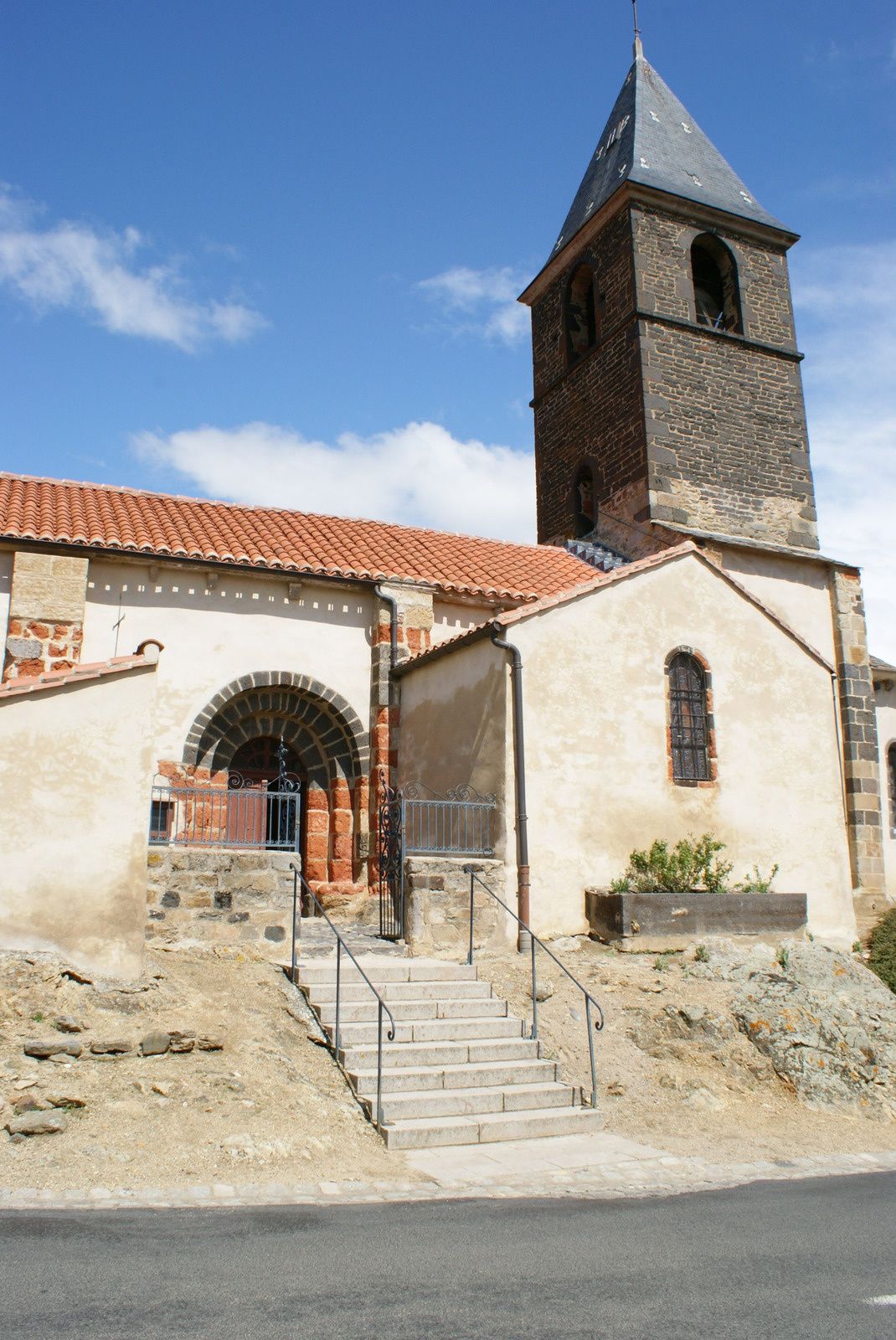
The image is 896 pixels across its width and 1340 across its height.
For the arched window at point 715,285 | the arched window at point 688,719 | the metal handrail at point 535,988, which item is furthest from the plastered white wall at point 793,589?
the metal handrail at point 535,988

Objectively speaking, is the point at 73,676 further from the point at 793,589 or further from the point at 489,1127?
the point at 793,589

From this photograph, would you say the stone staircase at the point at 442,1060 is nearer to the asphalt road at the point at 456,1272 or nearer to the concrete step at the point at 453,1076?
the concrete step at the point at 453,1076

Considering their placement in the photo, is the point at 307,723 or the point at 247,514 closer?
the point at 307,723

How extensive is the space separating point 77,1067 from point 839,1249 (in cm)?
549

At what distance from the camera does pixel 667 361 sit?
787 inches

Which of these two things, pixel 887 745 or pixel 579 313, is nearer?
pixel 887 745

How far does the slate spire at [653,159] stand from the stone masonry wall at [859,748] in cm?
899

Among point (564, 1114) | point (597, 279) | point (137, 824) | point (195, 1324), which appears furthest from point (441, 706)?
point (597, 279)

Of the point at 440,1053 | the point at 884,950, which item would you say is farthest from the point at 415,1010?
the point at 884,950

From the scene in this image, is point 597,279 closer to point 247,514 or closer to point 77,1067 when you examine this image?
point 247,514

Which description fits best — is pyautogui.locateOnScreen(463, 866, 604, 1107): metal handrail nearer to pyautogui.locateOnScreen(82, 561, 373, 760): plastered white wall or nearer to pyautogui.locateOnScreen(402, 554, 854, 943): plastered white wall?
pyautogui.locateOnScreen(402, 554, 854, 943): plastered white wall

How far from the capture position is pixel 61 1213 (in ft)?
19.4

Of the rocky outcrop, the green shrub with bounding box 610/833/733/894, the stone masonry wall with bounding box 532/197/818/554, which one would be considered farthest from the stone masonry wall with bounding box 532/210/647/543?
the rocky outcrop

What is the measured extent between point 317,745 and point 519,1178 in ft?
29.3
